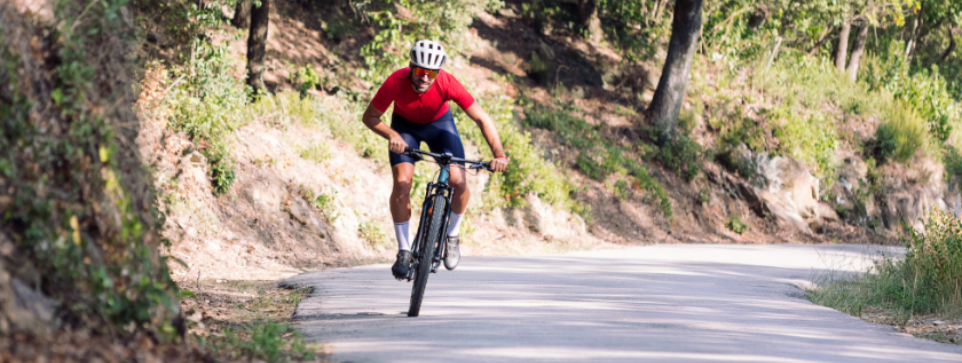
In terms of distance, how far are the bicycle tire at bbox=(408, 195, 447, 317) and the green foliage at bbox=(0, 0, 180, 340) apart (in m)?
2.38

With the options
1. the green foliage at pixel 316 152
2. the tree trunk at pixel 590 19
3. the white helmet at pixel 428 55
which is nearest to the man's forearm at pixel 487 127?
the white helmet at pixel 428 55

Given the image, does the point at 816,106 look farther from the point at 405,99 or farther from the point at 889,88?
the point at 405,99

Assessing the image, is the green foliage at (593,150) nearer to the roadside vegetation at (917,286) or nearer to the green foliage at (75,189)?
the roadside vegetation at (917,286)

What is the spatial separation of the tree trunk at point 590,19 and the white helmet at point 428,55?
19.1 m

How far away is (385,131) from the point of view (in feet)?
22.4

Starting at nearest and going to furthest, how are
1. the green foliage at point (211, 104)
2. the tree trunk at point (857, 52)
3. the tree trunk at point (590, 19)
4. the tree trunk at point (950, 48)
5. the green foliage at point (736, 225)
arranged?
the green foliage at point (211, 104)
the green foliage at point (736, 225)
the tree trunk at point (590, 19)
the tree trunk at point (857, 52)
the tree trunk at point (950, 48)

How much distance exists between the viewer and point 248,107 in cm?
1322

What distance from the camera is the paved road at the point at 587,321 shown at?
4.84 metres

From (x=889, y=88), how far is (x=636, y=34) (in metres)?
8.94

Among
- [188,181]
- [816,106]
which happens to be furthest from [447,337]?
[816,106]

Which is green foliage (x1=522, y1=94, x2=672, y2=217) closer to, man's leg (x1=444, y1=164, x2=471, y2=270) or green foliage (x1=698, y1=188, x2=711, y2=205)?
green foliage (x1=698, y1=188, x2=711, y2=205)

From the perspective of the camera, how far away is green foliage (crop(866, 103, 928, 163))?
24.2m

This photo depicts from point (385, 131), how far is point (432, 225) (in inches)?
37.3

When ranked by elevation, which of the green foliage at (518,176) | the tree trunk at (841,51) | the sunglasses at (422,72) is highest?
the tree trunk at (841,51)
